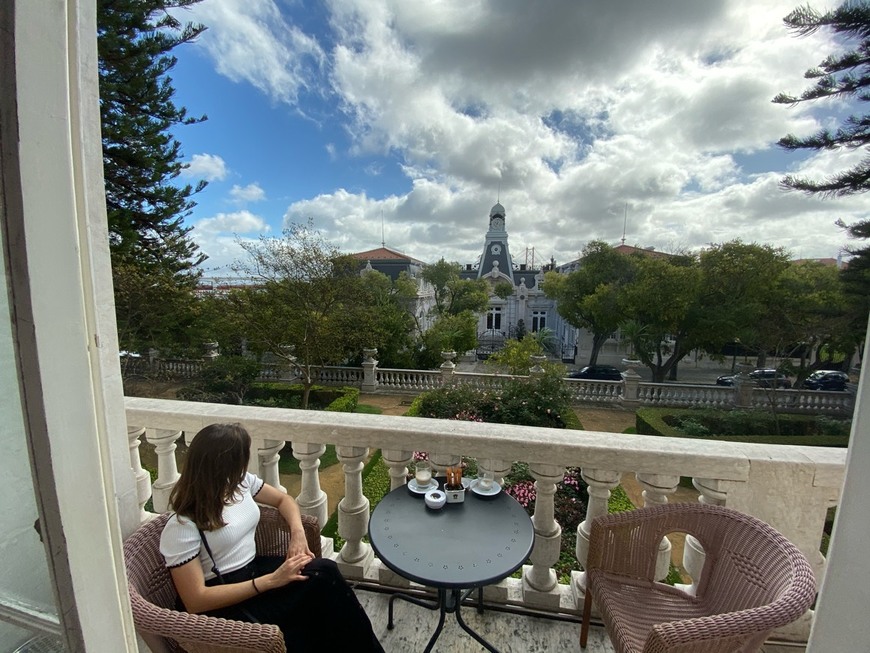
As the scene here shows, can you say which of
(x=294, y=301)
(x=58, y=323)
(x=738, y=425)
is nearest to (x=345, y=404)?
(x=294, y=301)

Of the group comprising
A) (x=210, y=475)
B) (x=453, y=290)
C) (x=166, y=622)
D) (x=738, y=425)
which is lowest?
(x=738, y=425)

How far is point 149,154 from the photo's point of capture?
30.1 ft

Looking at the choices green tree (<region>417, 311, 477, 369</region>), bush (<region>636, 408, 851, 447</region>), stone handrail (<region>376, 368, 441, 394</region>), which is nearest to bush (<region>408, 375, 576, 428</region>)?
bush (<region>636, 408, 851, 447</region>)

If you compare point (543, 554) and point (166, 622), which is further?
point (543, 554)

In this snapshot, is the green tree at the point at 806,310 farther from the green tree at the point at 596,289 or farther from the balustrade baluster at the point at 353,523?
the balustrade baluster at the point at 353,523

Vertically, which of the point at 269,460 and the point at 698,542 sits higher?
the point at 269,460

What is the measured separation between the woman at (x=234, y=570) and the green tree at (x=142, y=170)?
10.3 m

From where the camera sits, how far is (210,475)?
4.08 feet

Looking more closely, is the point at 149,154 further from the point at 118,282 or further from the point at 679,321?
the point at 679,321

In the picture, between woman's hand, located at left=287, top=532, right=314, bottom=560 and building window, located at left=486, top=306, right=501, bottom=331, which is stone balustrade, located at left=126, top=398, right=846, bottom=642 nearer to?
woman's hand, located at left=287, top=532, right=314, bottom=560

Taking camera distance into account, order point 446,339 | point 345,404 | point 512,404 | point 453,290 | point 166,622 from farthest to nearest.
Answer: point 453,290 → point 446,339 → point 345,404 → point 512,404 → point 166,622

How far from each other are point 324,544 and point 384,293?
1808cm

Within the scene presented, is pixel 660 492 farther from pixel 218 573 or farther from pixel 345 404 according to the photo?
pixel 345 404

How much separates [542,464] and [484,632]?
822mm
